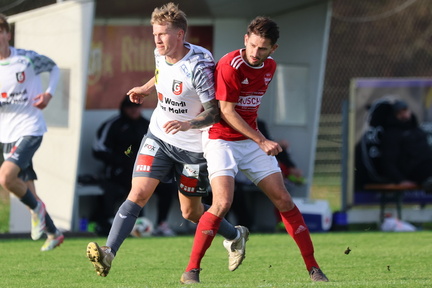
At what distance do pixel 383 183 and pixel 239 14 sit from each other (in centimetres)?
341

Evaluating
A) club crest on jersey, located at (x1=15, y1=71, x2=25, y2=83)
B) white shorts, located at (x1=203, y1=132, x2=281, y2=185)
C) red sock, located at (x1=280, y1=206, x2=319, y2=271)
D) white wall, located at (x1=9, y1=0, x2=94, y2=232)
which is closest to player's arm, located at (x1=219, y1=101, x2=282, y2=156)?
white shorts, located at (x1=203, y1=132, x2=281, y2=185)

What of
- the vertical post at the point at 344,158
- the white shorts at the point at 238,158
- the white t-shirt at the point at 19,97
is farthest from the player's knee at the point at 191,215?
the vertical post at the point at 344,158

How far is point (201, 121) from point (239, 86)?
37 cm

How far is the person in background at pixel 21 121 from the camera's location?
9.87m

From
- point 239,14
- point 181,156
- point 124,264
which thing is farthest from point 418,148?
point 181,156

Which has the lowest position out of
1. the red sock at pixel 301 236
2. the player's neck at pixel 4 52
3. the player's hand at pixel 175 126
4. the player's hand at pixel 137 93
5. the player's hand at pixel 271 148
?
the red sock at pixel 301 236

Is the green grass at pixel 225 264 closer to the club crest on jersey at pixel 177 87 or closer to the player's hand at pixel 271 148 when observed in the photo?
the player's hand at pixel 271 148

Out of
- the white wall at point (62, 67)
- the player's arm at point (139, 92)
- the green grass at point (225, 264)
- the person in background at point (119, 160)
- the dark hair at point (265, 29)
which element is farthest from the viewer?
the person in background at point (119, 160)

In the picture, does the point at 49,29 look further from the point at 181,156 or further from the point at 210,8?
the point at 181,156

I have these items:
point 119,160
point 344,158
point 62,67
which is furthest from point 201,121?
point 344,158

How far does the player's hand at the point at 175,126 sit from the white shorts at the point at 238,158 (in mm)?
360

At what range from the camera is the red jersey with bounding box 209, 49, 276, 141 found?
23.1 ft

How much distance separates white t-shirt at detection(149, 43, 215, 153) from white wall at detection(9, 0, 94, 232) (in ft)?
16.2

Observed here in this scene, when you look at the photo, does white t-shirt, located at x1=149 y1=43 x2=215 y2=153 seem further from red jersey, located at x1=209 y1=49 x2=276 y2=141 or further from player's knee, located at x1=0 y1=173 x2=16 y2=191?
player's knee, located at x1=0 y1=173 x2=16 y2=191
